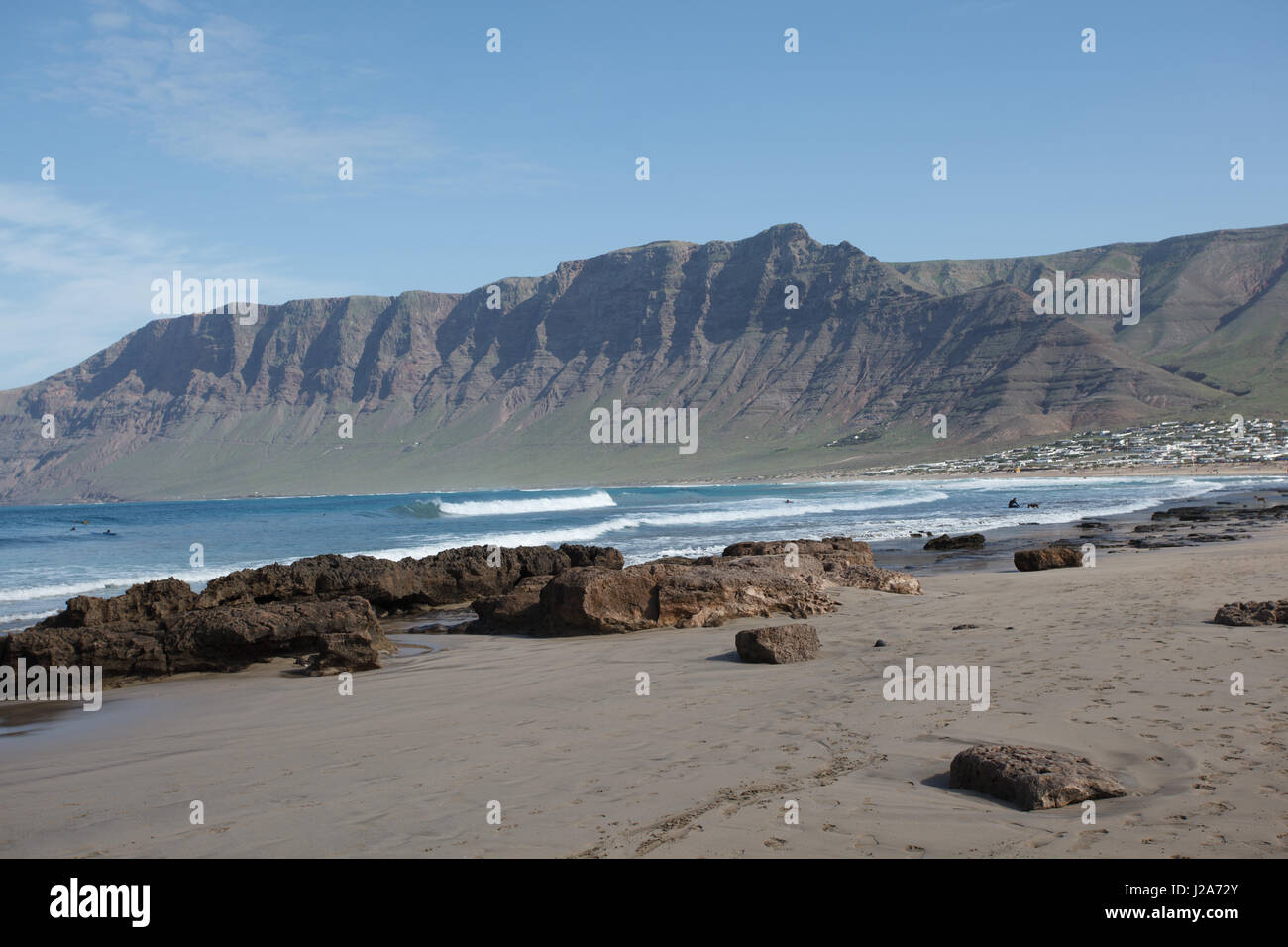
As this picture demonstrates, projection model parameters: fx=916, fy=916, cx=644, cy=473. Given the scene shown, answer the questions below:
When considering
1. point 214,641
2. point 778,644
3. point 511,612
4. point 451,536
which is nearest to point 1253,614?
point 778,644

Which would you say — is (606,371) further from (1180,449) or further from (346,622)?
(346,622)

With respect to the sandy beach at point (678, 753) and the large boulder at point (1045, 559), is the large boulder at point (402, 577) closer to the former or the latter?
the sandy beach at point (678, 753)

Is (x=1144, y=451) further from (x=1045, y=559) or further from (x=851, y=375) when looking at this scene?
(x=1045, y=559)

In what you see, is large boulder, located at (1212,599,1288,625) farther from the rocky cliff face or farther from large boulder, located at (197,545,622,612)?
the rocky cliff face

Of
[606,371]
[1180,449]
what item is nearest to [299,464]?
[606,371]

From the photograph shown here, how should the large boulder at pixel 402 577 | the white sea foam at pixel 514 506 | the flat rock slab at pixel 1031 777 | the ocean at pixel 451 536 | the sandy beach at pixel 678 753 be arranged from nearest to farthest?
1. the sandy beach at pixel 678 753
2. the flat rock slab at pixel 1031 777
3. the large boulder at pixel 402 577
4. the ocean at pixel 451 536
5. the white sea foam at pixel 514 506

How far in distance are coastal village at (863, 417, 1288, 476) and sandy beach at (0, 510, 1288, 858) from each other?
77961mm

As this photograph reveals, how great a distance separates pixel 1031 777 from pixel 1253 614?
6678mm

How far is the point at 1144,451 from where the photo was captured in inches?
3447

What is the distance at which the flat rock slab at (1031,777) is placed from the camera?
4.66 metres

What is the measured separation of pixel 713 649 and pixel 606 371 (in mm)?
189910

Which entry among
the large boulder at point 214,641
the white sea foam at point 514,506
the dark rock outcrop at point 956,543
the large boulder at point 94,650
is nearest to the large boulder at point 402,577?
the large boulder at point 214,641

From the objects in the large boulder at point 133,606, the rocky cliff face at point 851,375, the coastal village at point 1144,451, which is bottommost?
the large boulder at point 133,606

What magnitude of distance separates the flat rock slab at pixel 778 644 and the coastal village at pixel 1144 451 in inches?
3051
